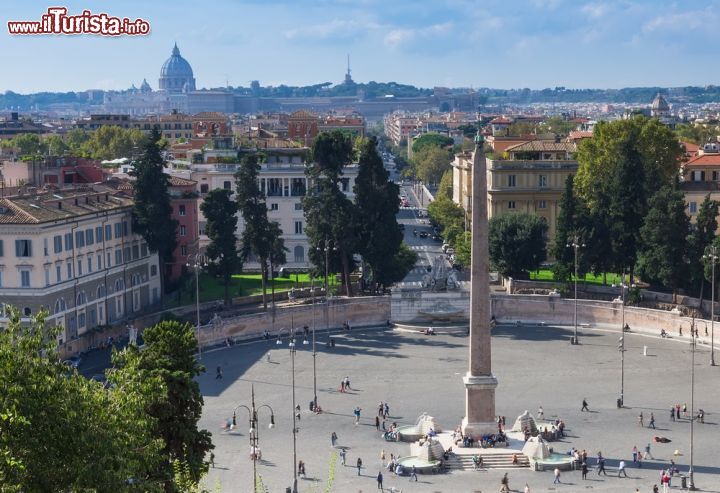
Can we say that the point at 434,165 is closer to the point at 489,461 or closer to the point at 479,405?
the point at 479,405

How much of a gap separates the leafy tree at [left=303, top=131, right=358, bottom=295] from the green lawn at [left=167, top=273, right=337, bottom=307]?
4.18 m

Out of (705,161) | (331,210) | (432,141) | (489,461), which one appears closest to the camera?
(489,461)

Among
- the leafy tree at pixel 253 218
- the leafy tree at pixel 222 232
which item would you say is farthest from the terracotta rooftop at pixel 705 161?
the leafy tree at pixel 222 232

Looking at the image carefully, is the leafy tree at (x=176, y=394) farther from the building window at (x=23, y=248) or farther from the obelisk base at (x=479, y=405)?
the building window at (x=23, y=248)

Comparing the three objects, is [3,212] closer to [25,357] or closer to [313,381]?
[313,381]

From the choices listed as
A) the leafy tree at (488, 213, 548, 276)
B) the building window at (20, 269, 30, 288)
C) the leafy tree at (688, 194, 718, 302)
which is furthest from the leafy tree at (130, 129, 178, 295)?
the leafy tree at (688, 194, 718, 302)

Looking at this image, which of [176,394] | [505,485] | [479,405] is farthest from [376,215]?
[176,394]

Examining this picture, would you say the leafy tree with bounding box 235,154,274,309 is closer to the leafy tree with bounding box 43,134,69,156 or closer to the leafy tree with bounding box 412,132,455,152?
the leafy tree with bounding box 43,134,69,156

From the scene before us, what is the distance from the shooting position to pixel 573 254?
7494 cm

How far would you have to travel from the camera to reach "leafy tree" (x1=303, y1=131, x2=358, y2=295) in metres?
73.2

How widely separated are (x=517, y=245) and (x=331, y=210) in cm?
1153

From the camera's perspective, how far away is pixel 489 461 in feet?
147

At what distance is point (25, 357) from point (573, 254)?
5357cm

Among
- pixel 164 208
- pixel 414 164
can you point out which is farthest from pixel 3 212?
pixel 414 164
